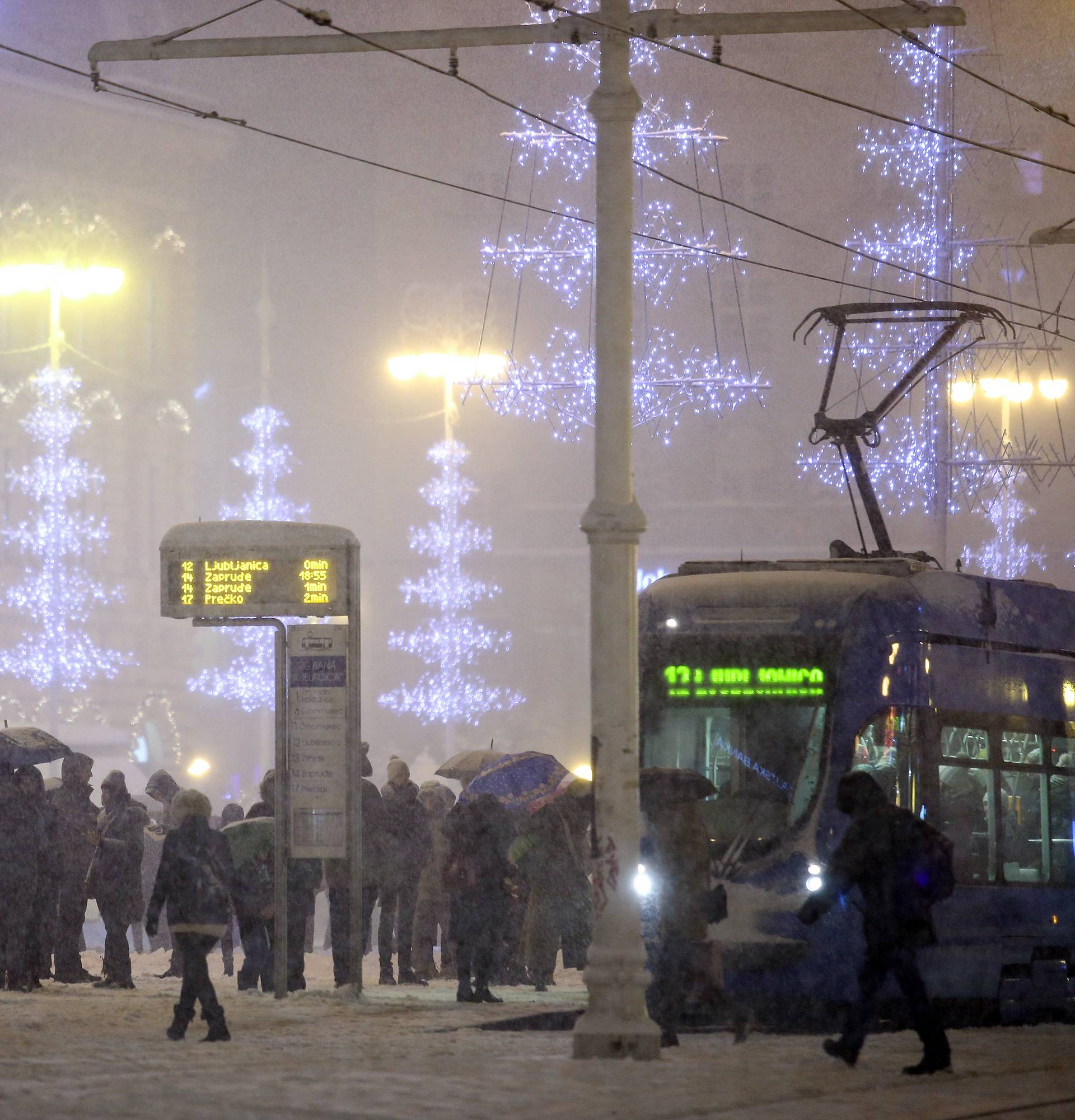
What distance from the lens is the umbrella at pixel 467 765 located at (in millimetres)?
17297

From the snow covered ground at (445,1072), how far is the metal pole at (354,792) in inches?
23.1

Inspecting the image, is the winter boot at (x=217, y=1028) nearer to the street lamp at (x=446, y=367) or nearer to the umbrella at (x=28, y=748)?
the umbrella at (x=28, y=748)

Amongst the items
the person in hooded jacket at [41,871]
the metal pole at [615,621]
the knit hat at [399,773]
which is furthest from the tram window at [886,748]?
the person in hooded jacket at [41,871]

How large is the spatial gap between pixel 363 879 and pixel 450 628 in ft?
86.8

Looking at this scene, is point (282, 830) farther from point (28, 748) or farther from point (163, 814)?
point (163, 814)

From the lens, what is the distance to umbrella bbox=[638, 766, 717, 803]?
11203mm

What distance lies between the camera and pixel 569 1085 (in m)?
8.94

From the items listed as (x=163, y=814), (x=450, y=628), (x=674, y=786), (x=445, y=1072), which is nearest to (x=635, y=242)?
(x=450, y=628)

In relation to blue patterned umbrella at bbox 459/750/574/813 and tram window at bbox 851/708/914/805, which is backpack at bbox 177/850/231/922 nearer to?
tram window at bbox 851/708/914/805

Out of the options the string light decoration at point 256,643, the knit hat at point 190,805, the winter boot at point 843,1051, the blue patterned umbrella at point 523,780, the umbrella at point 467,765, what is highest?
the string light decoration at point 256,643

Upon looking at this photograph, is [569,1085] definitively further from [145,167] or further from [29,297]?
[145,167]

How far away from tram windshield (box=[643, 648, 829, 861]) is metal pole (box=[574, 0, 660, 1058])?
2141 mm

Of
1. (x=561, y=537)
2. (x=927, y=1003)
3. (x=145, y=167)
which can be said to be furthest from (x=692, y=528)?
(x=927, y=1003)

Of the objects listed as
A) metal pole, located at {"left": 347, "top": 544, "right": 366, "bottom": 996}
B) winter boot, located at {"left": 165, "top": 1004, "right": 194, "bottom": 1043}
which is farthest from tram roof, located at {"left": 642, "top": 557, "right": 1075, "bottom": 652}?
winter boot, located at {"left": 165, "top": 1004, "right": 194, "bottom": 1043}
